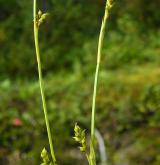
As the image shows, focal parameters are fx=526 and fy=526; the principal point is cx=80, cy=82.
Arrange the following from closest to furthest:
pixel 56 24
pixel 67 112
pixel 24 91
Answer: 1. pixel 67 112
2. pixel 24 91
3. pixel 56 24

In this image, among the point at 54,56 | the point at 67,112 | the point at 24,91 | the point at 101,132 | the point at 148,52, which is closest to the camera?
the point at 101,132

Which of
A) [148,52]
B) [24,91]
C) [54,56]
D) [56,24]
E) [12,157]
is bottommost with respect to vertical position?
[12,157]

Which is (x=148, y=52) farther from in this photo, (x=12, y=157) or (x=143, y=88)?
(x=12, y=157)

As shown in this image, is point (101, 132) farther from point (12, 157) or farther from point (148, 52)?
point (148, 52)

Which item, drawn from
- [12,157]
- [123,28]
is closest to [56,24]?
[123,28]

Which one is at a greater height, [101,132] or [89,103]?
[89,103]

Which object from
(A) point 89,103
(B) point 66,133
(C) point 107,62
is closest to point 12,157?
(B) point 66,133

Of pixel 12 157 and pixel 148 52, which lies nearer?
pixel 12 157
